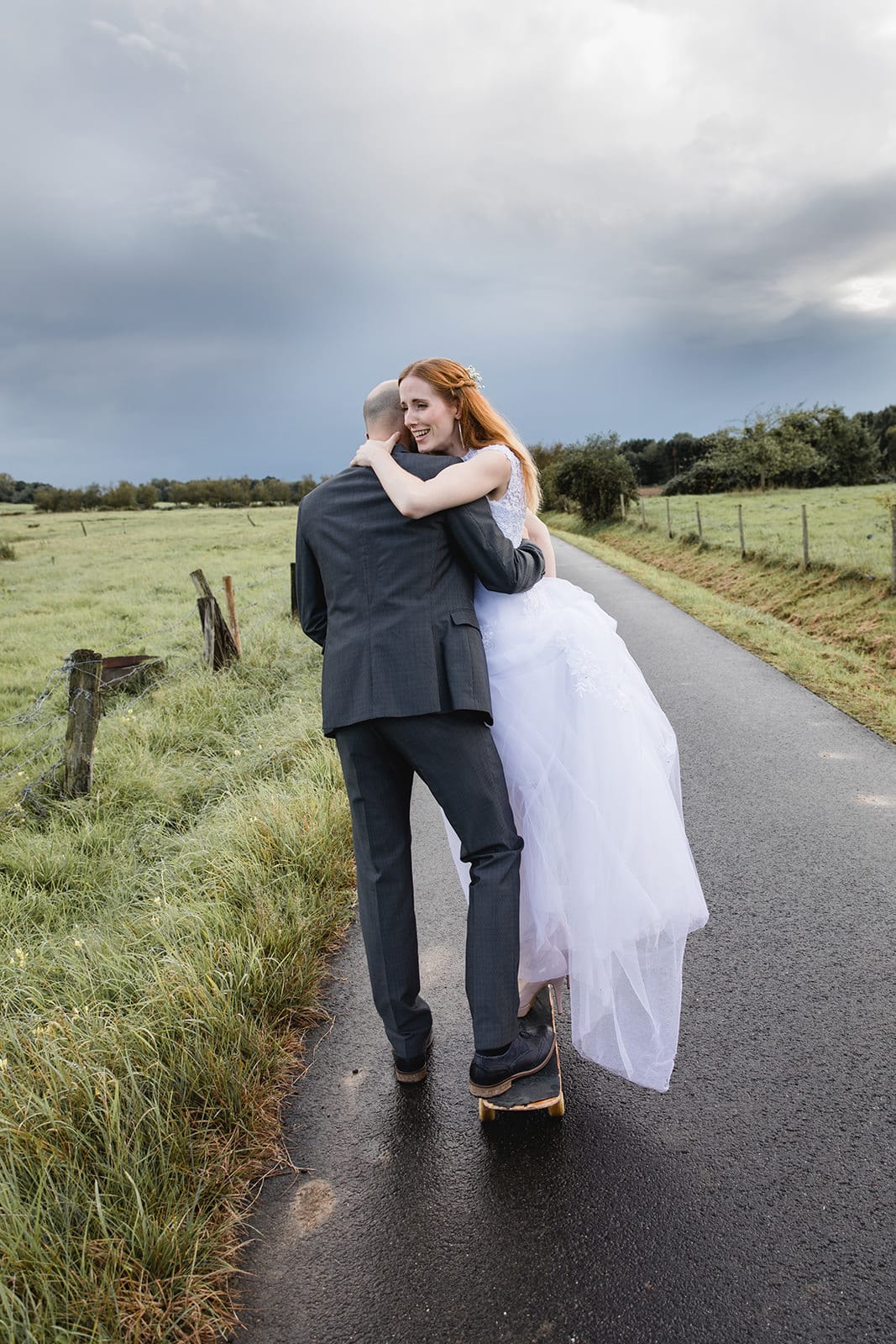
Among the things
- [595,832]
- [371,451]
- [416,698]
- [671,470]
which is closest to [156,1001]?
[416,698]

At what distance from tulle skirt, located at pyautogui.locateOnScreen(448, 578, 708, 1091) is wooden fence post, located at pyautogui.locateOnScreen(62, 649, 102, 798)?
3.94 meters

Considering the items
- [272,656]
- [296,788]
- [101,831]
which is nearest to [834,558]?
[272,656]

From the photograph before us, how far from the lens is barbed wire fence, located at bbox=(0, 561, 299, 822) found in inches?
219

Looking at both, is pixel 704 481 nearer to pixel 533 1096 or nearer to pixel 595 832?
pixel 595 832

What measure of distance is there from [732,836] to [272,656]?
253 inches

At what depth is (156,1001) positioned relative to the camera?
273 cm

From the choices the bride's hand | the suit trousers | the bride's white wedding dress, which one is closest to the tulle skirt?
the bride's white wedding dress

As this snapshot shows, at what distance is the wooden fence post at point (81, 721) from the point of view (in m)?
5.41

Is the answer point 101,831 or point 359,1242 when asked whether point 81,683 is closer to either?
point 101,831

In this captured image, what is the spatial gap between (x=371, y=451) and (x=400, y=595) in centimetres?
43

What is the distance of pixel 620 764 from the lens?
2369mm

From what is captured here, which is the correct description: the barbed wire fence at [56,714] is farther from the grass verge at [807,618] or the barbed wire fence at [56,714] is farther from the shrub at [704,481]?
the shrub at [704,481]

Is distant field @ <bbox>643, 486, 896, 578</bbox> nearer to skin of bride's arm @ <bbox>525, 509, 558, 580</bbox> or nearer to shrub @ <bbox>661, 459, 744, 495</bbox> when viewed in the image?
skin of bride's arm @ <bbox>525, 509, 558, 580</bbox>

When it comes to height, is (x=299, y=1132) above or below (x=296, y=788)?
below
